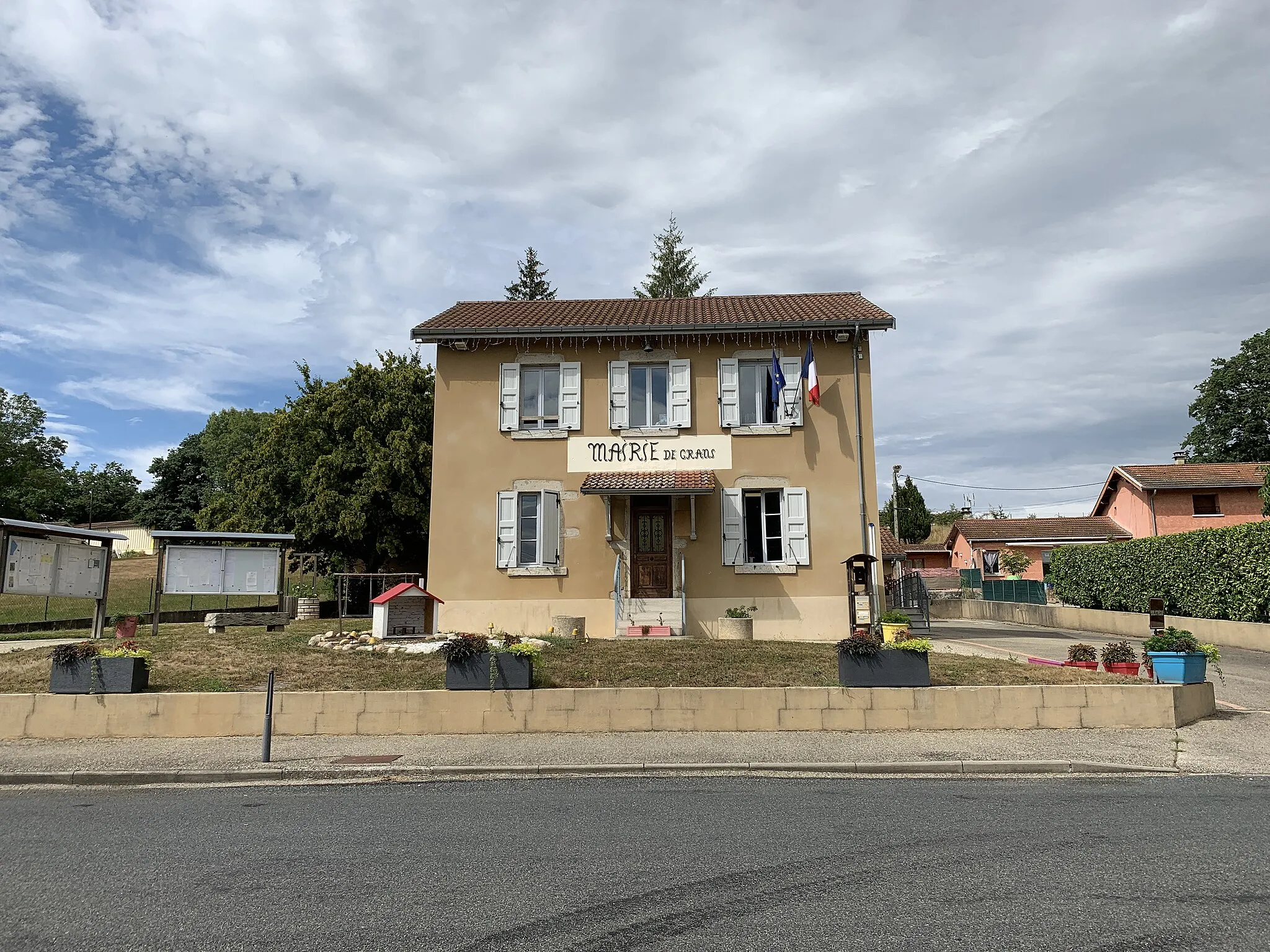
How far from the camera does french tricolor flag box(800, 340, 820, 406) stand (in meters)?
17.7

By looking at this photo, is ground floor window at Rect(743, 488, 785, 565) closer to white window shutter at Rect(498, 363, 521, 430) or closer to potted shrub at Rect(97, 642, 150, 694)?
white window shutter at Rect(498, 363, 521, 430)

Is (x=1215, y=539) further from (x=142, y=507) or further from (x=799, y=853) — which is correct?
(x=142, y=507)

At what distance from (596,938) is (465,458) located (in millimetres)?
15252

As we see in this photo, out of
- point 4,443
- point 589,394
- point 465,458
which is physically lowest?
point 465,458

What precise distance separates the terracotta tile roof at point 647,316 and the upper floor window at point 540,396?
817 millimetres

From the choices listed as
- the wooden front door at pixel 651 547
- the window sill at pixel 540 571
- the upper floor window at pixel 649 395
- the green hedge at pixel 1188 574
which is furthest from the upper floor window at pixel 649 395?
the green hedge at pixel 1188 574

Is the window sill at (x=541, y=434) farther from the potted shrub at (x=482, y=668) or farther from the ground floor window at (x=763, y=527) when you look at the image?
the potted shrub at (x=482, y=668)

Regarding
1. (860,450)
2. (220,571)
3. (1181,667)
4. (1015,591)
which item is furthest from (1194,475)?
(220,571)

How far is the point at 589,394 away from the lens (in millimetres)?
18984

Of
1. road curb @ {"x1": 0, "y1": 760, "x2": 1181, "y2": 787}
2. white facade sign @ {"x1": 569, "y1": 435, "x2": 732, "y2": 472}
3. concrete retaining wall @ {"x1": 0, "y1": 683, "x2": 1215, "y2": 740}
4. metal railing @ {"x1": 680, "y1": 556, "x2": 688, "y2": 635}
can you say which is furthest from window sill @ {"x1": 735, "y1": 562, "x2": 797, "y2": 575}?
road curb @ {"x1": 0, "y1": 760, "x2": 1181, "y2": 787}

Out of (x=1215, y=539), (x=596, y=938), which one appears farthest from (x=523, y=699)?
(x=1215, y=539)

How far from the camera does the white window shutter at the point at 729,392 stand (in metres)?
18.7

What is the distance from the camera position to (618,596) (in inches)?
707

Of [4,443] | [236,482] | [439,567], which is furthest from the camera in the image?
[4,443]
